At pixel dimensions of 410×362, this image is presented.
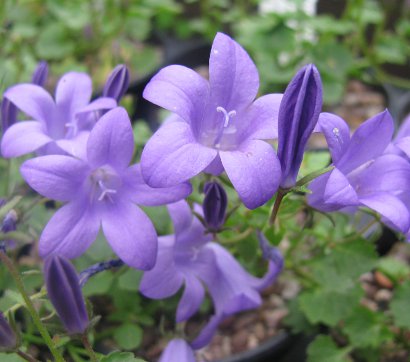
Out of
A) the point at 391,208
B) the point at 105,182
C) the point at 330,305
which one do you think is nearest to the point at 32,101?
the point at 105,182

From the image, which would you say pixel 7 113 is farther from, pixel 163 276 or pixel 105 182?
pixel 163 276

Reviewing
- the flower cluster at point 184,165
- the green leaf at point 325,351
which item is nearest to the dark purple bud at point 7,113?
the flower cluster at point 184,165

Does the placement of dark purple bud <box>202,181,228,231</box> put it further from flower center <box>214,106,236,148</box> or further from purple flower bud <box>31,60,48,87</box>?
purple flower bud <box>31,60,48,87</box>

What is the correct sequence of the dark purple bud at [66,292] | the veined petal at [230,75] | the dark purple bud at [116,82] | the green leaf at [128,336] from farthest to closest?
the green leaf at [128,336] < the dark purple bud at [116,82] < the veined petal at [230,75] < the dark purple bud at [66,292]

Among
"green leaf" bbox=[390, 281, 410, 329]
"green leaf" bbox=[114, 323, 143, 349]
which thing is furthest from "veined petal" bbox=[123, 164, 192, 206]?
"green leaf" bbox=[390, 281, 410, 329]

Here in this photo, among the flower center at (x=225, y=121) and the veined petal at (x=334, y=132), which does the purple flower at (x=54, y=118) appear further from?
the veined petal at (x=334, y=132)
